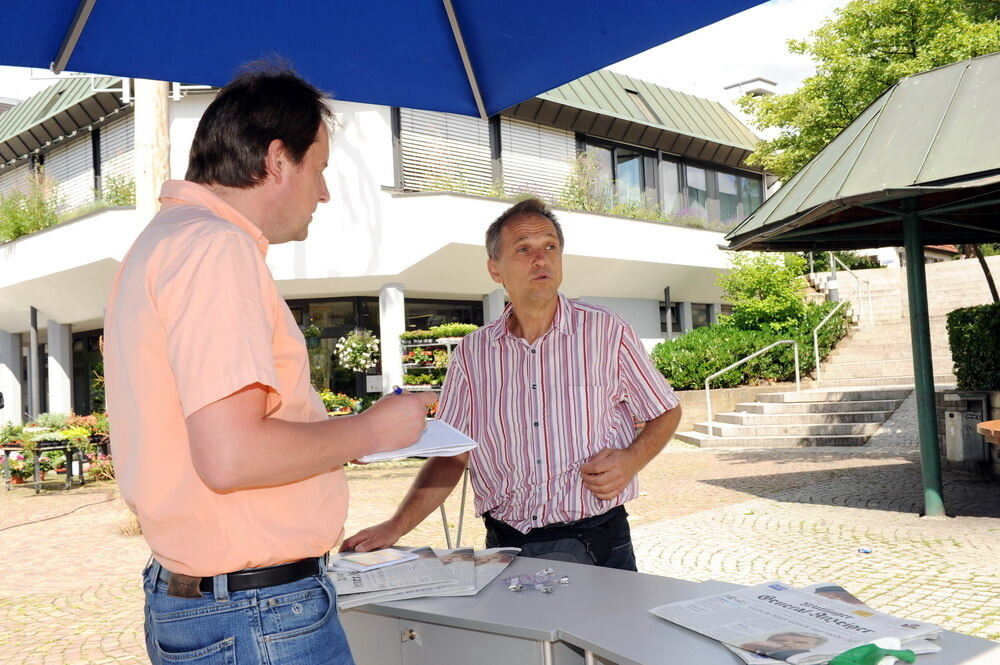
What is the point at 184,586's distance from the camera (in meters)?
1.68

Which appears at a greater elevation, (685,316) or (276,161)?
(685,316)

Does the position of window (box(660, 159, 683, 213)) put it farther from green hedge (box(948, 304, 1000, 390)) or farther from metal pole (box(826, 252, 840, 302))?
green hedge (box(948, 304, 1000, 390))

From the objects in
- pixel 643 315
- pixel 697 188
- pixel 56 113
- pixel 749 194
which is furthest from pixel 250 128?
pixel 749 194

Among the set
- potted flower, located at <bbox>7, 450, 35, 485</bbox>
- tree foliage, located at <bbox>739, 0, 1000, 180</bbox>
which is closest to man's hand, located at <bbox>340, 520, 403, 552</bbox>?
tree foliage, located at <bbox>739, 0, 1000, 180</bbox>

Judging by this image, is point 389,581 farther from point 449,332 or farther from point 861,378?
point 861,378

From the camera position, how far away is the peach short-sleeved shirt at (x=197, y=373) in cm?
152

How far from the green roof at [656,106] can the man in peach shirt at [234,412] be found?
20.6 metres

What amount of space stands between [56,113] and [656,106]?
15.6m

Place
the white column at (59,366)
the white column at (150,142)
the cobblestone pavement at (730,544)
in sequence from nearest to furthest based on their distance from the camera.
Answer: the cobblestone pavement at (730,544), the white column at (150,142), the white column at (59,366)

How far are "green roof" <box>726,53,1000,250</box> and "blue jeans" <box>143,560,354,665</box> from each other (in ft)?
19.4

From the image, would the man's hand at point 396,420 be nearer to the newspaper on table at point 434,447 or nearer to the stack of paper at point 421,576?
the newspaper on table at point 434,447

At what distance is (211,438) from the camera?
4.92ft

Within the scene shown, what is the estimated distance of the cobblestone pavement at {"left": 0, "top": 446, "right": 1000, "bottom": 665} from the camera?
6.02 meters

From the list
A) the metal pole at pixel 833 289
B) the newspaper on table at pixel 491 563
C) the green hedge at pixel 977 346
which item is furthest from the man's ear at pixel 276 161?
the metal pole at pixel 833 289
